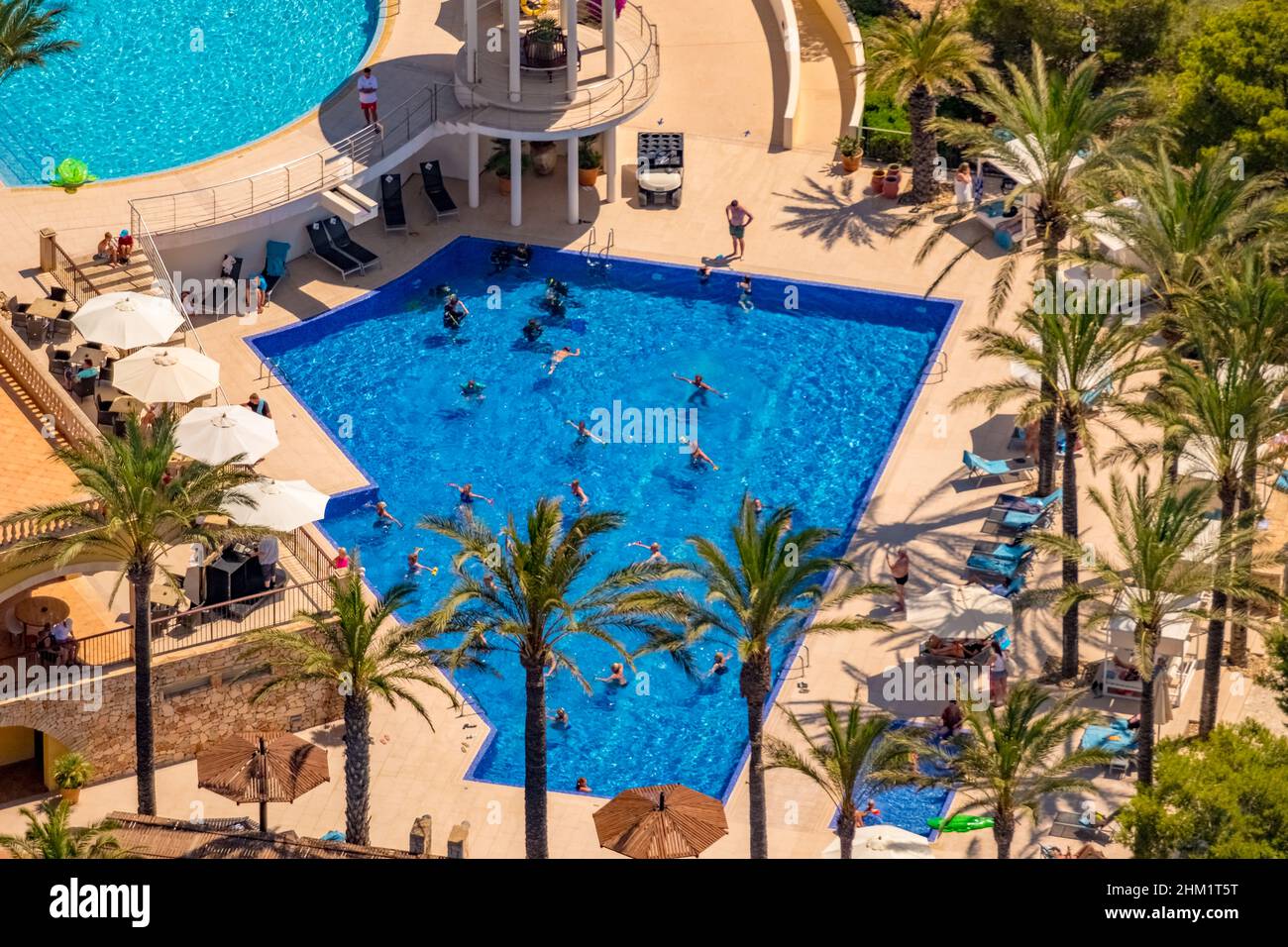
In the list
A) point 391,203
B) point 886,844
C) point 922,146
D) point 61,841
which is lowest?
point 886,844

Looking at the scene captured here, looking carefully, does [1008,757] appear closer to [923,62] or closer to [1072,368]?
[1072,368]

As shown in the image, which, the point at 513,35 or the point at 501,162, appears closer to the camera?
the point at 513,35

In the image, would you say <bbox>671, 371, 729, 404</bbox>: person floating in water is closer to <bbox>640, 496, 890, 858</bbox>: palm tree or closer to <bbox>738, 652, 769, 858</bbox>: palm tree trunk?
<bbox>640, 496, 890, 858</bbox>: palm tree

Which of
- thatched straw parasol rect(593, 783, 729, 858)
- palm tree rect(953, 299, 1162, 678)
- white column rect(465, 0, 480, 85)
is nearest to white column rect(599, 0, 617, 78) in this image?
white column rect(465, 0, 480, 85)

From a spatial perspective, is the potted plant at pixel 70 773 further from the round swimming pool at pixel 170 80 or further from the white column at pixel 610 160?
the white column at pixel 610 160

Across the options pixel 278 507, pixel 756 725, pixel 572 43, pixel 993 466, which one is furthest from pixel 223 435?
pixel 993 466

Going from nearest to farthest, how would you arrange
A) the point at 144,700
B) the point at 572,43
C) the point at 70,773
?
the point at 144,700
the point at 70,773
the point at 572,43

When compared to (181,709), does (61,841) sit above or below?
below

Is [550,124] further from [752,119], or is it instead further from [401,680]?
[401,680]
